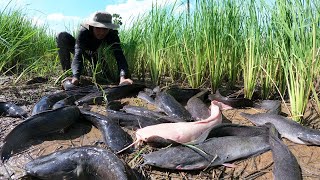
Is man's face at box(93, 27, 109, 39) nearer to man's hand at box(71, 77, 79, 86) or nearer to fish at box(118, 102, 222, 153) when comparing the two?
man's hand at box(71, 77, 79, 86)

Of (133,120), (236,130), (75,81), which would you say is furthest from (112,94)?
(236,130)

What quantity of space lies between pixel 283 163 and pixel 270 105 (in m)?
1.44

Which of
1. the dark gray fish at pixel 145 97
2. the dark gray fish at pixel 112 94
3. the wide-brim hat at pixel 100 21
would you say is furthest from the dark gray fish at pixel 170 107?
the wide-brim hat at pixel 100 21

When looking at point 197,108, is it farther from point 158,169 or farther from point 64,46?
point 64,46

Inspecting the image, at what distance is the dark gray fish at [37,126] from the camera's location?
269 cm

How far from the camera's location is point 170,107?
354cm

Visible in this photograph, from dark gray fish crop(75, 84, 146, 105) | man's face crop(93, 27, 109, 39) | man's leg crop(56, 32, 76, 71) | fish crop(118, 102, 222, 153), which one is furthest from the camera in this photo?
man's leg crop(56, 32, 76, 71)

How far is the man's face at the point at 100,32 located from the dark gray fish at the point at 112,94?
115 centimetres

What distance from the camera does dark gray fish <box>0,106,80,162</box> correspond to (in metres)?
2.69

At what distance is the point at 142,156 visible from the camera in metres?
2.56

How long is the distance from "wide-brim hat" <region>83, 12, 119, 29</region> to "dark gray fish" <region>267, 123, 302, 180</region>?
9.85 ft

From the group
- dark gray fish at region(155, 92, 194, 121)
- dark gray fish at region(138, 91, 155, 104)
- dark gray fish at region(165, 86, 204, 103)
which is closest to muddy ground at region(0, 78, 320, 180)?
dark gray fish at region(155, 92, 194, 121)

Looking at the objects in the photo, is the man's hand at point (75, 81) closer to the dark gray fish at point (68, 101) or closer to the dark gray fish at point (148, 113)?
the dark gray fish at point (68, 101)

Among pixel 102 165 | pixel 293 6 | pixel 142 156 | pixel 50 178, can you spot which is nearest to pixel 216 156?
pixel 142 156
